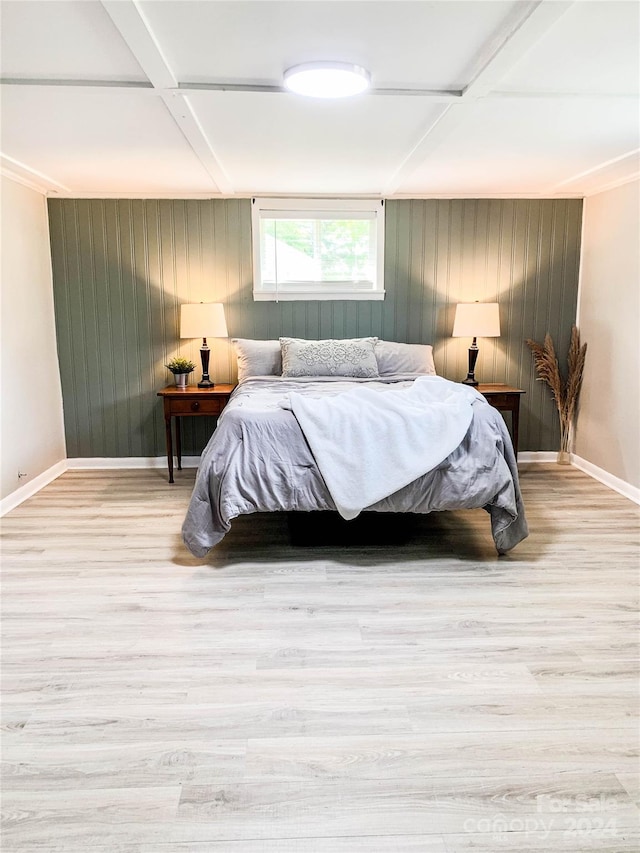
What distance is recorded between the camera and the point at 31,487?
14.1ft

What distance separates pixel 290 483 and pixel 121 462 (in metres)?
2.56

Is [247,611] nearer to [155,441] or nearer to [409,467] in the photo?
[409,467]

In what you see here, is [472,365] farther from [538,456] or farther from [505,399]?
[538,456]

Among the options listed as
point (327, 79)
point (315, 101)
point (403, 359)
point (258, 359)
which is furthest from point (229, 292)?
point (327, 79)

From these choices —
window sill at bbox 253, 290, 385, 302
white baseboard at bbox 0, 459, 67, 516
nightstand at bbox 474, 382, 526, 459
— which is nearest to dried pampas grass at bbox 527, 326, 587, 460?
nightstand at bbox 474, 382, 526, 459

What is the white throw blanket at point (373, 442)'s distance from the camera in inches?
115

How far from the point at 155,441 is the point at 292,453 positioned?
2385 mm

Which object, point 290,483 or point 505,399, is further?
point 505,399

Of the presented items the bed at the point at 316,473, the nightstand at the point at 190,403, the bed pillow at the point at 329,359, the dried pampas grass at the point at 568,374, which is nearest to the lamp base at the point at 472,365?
the dried pampas grass at the point at 568,374

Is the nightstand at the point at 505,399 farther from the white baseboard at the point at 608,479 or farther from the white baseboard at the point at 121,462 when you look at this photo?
the white baseboard at the point at 121,462

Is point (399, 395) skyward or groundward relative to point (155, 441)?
skyward

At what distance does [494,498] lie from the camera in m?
3.02

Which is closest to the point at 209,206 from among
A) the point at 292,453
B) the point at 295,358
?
the point at 295,358

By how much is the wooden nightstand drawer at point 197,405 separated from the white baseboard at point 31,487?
110cm
